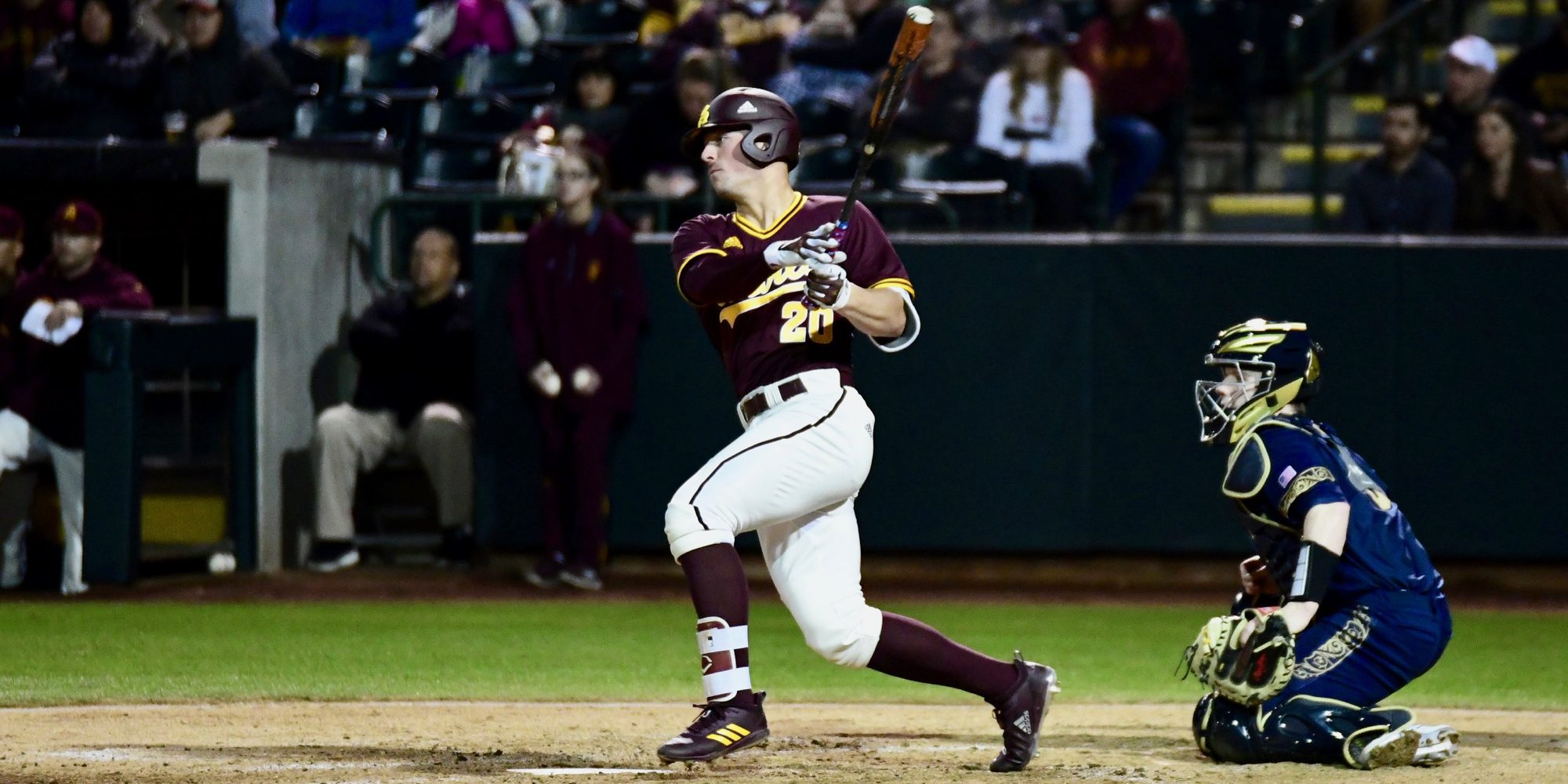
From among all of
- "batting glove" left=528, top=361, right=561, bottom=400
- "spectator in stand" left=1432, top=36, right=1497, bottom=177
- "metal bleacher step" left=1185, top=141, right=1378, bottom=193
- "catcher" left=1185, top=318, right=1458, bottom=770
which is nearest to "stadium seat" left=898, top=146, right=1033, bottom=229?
"metal bleacher step" left=1185, top=141, right=1378, bottom=193

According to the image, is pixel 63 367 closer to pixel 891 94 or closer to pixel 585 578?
pixel 585 578

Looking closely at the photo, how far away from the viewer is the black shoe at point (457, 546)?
33.6 feet

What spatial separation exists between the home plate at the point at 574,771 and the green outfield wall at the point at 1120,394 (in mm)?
4877

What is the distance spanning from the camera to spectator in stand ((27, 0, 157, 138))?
38.1ft

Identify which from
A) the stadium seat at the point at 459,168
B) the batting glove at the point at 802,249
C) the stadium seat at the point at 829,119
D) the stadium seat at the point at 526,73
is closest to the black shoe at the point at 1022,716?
the batting glove at the point at 802,249

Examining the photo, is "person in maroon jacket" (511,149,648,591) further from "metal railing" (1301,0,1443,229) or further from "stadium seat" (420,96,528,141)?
"metal railing" (1301,0,1443,229)

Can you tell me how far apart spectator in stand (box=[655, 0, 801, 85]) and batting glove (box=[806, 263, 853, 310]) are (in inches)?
290

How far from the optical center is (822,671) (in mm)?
7336

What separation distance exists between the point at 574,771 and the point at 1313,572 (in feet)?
6.03

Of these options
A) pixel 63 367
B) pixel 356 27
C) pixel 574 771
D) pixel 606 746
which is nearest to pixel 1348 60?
pixel 356 27

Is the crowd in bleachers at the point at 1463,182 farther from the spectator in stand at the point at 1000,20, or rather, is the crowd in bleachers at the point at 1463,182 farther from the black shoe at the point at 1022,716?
the black shoe at the point at 1022,716

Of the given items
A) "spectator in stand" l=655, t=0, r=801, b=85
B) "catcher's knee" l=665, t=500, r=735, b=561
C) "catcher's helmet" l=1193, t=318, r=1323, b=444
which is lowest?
"catcher's knee" l=665, t=500, r=735, b=561

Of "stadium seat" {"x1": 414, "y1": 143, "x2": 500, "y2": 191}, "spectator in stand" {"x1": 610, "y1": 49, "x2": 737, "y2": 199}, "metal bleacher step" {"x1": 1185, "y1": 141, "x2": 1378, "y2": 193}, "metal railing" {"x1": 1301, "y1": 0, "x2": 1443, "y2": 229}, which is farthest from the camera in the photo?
"metal bleacher step" {"x1": 1185, "y1": 141, "x2": 1378, "y2": 193}

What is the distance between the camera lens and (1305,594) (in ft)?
15.9
